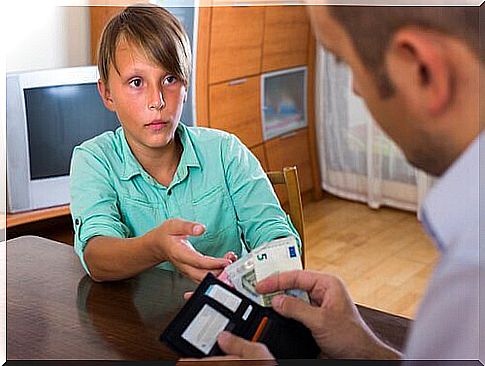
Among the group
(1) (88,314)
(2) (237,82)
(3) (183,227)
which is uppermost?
(2) (237,82)

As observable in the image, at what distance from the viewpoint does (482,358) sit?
0.76m

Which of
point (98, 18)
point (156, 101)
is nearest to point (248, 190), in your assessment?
point (156, 101)

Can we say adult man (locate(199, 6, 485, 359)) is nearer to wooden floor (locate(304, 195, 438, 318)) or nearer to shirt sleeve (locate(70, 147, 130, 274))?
wooden floor (locate(304, 195, 438, 318))

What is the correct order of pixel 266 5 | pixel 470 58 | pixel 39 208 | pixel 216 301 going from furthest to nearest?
1. pixel 39 208
2. pixel 266 5
3. pixel 216 301
4. pixel 470 58

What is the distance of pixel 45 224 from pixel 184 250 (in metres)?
0.29

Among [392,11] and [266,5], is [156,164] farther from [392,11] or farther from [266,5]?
[392,11]

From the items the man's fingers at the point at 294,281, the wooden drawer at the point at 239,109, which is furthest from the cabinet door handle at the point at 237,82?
the man's fingers at the point at 294,281

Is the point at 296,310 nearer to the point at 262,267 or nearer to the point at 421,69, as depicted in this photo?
the point at 262,267

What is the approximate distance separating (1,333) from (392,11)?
52 centimetres

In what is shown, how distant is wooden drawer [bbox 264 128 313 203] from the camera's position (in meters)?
0.98

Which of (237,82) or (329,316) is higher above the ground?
(237,82)

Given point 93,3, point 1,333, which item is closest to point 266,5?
point 93,3

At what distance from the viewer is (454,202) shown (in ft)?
2.33

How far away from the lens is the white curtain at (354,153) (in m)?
0.80
